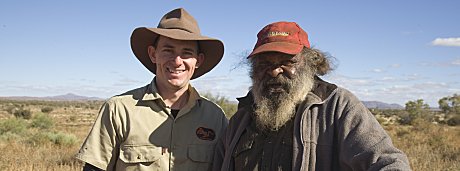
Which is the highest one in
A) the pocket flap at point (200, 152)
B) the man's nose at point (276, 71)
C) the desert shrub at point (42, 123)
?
the man's nose at point (276, 71)

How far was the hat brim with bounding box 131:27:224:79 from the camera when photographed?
12.6ft

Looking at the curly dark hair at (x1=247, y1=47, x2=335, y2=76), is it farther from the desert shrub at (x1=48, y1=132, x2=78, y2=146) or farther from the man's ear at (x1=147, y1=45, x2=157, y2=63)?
the desert shrub at (x1=48, y1=132, x2=78, y2=146)

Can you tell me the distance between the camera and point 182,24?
4.00m

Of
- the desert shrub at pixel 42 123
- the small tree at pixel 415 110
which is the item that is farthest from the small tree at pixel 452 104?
the desert shrub at pixel 42 123

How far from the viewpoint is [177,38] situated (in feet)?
12.2

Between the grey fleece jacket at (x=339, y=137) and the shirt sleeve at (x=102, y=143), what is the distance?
1.42 metres

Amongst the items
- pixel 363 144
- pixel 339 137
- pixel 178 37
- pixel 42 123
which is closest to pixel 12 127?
pixel 42 123

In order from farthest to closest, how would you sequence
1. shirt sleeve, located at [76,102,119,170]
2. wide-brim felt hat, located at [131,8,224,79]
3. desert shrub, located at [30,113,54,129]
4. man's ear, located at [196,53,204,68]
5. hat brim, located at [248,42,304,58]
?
desert shrub, located at [30,113,54,129]
man's ear, located at [196,53,204,68]
wide-brim felt hat, located at [131,8,224,79]
shirt sleeve, located at [76,102,119,170]
hat brim, located at [248,42,304,58]

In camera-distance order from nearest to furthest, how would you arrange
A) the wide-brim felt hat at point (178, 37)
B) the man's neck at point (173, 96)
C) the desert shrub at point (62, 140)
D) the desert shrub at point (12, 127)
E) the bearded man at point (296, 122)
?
the bearded man at point (296, 122)
the wide-brim felt hat at point (178, 37)
the man's neck at point (173, 96)
the desert shrub at point (62, 140)
the desert shrub at point (12, 127)

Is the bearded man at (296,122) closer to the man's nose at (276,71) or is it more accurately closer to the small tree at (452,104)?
the man's nose at (276,71)

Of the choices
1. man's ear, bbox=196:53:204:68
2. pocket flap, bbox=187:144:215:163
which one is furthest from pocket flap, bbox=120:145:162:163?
man's ear, bbox=196:53:204:68

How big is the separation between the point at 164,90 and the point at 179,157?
1.82 feet

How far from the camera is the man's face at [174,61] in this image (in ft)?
12.6

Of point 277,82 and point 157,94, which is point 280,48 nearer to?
point 277,82
